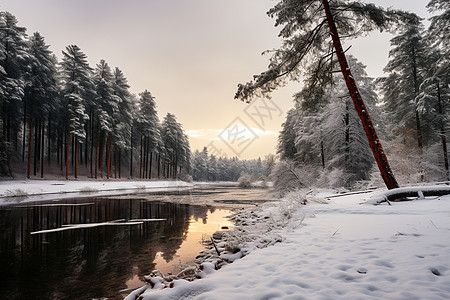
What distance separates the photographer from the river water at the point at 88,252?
13.0 ft

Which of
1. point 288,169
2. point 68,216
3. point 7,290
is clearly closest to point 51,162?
point 68,216

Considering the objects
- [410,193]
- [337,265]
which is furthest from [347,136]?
[337,265]

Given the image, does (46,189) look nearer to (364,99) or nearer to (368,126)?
(368,126)

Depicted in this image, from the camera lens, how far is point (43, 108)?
28.0 meters

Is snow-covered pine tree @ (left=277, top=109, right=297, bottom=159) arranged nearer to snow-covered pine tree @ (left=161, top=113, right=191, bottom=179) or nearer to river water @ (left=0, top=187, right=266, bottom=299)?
river water @ (left=0, top=187, right=266, bottom=299)

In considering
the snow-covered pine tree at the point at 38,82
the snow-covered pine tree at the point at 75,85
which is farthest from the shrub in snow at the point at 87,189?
the snow-covered pine tree at the point at 38,82

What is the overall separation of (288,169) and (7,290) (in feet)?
61.1

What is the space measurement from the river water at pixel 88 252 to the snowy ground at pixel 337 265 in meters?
1.39

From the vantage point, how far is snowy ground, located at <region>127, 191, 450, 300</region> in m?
2.65

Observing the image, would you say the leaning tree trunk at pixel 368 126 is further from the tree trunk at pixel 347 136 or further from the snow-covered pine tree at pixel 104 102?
the snow-covered pine tree at pixel 104 102

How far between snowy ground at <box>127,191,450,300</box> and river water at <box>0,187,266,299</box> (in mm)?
1389

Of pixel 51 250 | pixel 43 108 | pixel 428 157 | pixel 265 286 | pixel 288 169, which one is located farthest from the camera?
pixel 43 108

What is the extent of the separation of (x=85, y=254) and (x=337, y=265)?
19.0 feet

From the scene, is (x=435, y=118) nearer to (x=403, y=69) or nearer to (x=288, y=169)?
(x=403, y=69)
